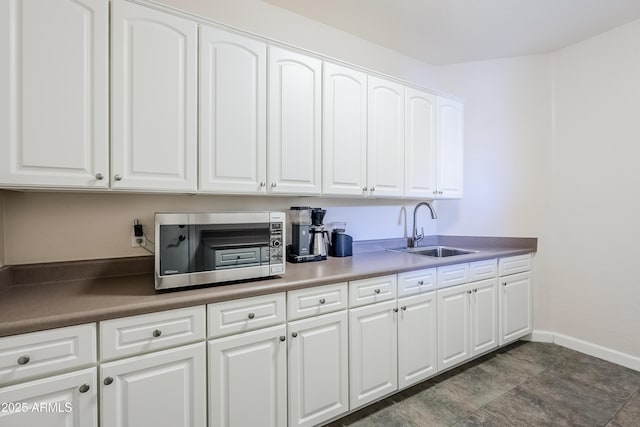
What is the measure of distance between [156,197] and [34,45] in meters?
0.81

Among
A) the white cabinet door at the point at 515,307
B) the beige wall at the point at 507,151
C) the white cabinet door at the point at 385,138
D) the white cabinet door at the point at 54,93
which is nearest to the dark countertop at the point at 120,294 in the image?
the white cabinet door at the point at 54,93

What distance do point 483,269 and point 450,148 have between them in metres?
1.06

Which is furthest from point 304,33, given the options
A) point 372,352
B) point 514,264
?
point 514,264

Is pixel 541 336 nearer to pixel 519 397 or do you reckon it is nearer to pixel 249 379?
pixel 519 397

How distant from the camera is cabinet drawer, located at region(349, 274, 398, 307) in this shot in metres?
1.67

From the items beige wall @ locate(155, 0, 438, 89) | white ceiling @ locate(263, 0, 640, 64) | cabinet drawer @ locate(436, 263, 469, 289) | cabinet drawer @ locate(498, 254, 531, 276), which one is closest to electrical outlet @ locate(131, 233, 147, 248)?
beige wall @ locate(155, 0, 438, 89)

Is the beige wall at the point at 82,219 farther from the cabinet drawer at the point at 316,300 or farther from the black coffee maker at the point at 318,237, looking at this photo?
the cabinet drawer at the point at 316,300

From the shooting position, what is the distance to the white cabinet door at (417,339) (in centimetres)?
186

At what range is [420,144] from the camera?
2.38 meters

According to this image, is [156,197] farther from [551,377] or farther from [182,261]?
[551,377]

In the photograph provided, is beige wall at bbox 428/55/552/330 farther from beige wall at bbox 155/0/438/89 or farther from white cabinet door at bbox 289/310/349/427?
white cabinet door at bbox 289/310/349/427

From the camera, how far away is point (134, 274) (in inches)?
64.2

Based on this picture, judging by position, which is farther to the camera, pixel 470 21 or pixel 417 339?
pixel 470 21

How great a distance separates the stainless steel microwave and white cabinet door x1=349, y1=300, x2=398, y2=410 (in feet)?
1.92
